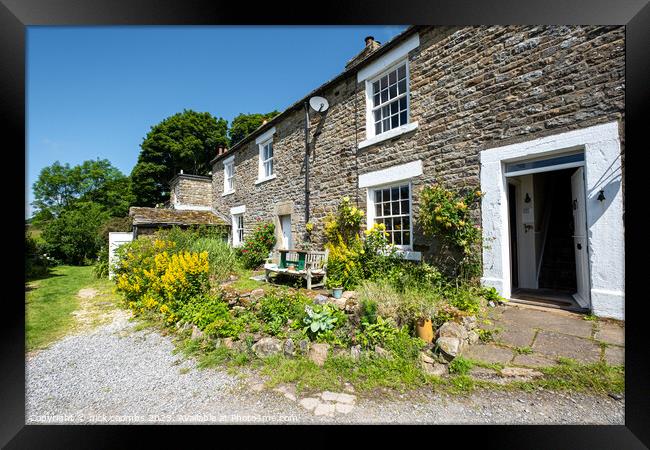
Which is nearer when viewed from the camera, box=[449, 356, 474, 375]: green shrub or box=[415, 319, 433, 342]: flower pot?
box=[449, 356, 474, 375]: green shrub

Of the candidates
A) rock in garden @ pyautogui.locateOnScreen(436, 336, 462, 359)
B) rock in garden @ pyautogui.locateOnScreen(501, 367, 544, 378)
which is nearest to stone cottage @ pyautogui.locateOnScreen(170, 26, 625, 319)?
rock in garden @ pyautogui.locateOnScreen(501, 367, 544, 378)

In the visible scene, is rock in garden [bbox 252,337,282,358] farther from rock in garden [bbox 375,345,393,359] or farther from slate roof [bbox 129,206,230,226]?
slate roof [bbox 129,206,230,226]

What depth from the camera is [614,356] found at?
275 centimetres

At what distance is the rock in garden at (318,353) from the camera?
3.05 metres

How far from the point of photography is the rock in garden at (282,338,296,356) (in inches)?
125

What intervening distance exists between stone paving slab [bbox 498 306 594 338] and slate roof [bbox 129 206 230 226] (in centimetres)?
1124

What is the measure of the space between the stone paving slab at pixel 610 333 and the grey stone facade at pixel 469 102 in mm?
2225

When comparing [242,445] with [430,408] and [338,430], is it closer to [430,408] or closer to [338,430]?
[338,430]

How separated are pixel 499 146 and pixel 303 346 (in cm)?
449

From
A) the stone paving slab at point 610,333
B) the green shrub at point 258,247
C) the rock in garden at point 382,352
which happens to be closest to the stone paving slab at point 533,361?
the stone paving slab at point 610,333
